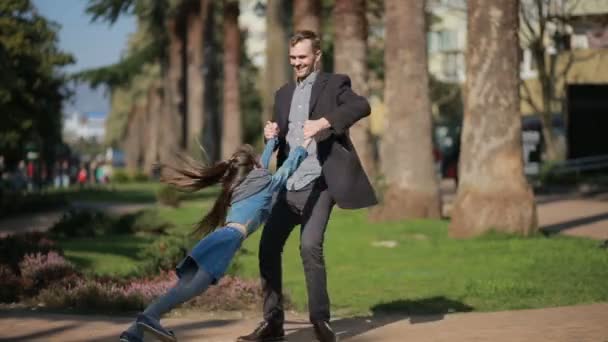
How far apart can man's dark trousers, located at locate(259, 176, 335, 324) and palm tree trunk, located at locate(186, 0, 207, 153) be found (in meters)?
45.0

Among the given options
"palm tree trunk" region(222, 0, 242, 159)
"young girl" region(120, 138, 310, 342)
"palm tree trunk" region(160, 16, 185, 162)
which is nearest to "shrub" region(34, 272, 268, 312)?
"young girl" region(120, 138, 310, 342)

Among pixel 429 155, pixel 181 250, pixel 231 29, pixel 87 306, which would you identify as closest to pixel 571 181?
pixel 231 29

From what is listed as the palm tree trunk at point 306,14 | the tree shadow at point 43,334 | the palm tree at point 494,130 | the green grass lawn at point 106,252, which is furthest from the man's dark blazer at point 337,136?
the palm tree trunk at point 306,14

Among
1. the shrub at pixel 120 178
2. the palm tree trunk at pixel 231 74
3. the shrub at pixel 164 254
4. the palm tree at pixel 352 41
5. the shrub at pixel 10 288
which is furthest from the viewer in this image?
the shrub at pixel 120 178

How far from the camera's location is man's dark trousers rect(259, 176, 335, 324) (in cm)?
862

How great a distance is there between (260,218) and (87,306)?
11.2 ft

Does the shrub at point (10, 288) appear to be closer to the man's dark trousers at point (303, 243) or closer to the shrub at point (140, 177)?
the man's dark trousers at point (303, 243)

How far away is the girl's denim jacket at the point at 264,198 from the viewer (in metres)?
8.30

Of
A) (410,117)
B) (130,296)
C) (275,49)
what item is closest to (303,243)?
(130,296)

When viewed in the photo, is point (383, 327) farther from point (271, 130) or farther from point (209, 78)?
point (209, 78)

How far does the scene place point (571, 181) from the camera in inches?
1594

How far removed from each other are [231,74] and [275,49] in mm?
13013

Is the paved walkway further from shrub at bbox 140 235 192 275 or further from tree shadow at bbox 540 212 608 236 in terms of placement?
tree shadow at bbox 540 212 608 236

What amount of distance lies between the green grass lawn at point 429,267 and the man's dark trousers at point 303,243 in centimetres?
295
